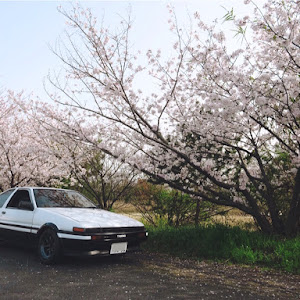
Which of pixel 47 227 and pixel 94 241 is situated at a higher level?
pixel 47 227

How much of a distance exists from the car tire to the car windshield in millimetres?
722

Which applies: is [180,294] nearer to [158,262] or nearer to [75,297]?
[75,297]

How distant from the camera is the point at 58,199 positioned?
6.52 meters

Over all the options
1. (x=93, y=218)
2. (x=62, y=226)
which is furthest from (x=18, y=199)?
(x=93, y=218)

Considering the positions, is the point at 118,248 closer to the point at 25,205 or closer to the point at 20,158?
the point at 25,205

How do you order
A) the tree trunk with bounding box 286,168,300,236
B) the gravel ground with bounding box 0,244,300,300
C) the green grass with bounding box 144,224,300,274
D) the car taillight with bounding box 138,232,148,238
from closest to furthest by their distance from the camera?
the gravel ground with bounding box 0,244,300,300 → the green grass with bounding box 144,224,300,274 → the car taillight with bounding box 138,232,148,238 → the tree trunk with bounding box 286,168,300,236

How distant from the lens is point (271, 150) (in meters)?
7.89

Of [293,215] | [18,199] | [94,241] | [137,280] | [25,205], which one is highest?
[293,215]

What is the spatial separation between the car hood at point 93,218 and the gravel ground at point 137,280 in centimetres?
66

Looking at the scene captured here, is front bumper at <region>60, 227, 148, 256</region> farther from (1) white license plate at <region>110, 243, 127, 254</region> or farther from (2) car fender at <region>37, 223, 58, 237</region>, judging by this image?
(2) car fender at <region>37, 223, 58, 237</region>

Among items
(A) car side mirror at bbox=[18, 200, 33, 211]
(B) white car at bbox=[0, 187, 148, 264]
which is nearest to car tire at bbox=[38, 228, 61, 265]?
(B) white car at bbox=[0, 187, 148, 264]

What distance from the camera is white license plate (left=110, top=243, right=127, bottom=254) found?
5.32 meters

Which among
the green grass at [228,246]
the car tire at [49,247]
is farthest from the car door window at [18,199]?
the green grass at [228,246]

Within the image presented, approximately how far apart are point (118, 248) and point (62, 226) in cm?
97
